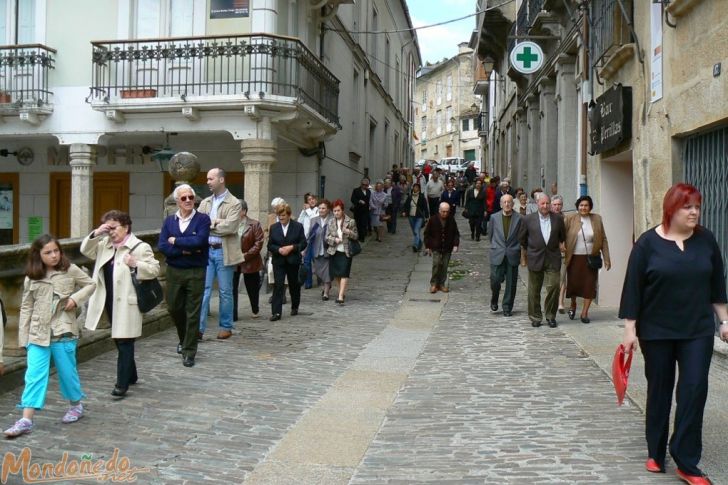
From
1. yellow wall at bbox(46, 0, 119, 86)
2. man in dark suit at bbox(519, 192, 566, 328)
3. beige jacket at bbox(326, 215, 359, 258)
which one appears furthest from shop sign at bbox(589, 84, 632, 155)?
yellow wall at bbox(46, 0, 119, 86)

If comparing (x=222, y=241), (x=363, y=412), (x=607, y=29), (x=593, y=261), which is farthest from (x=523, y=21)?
(x=363, y=412)

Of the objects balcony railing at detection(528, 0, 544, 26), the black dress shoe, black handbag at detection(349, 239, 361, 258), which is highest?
balcony railing at detection(528, 0, 544, 26)

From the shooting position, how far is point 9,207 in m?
19.3

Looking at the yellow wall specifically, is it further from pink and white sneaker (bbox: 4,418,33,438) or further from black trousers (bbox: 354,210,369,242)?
pink and white sneaker (bbox: 4,418,33,438)

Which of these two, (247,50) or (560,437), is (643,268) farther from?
(247,50)

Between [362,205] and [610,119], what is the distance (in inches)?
415

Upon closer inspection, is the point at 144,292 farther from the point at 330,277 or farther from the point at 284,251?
the point at 330,277

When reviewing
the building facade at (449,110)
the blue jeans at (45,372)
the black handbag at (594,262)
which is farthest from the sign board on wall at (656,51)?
the building facade at (449,110)

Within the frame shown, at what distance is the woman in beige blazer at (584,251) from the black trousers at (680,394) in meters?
6.20

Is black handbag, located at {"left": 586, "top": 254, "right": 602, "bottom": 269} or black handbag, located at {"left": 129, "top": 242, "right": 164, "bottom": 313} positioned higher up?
black handbag, located at {"left": 586, "top": 254, "right": 602, "bottom": 269}

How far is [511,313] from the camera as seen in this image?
11.8 m

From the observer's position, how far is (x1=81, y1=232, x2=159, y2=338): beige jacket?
6445 millimetres

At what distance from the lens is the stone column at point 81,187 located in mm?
16531

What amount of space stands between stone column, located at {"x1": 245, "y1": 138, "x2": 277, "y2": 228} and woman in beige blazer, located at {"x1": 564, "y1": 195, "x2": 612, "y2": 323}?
660 centimetres
